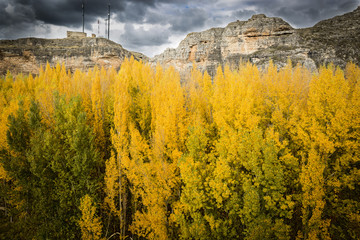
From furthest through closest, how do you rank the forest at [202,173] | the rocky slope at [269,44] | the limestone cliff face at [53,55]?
the limestone cliff face at [53,55] → the rocky slope at [269,44] → the forest at [202,173]

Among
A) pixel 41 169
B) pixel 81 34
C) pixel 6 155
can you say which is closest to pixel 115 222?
pixel 41 169

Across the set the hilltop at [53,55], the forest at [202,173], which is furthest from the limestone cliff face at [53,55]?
the forest at [202,173]

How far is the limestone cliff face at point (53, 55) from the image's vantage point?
54781 millimetres

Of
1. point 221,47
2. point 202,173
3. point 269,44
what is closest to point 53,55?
point 221,47

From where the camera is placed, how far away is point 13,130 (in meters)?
15.1

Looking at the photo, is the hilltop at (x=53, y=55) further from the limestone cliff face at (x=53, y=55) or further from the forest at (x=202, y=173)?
the forest at (x=202, y=173)

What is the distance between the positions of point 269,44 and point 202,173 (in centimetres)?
5395

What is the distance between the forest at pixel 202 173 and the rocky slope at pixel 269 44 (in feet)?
103

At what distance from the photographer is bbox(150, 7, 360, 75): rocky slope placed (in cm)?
4091

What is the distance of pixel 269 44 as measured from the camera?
2002 inches

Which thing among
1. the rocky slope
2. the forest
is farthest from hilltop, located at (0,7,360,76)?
the forest

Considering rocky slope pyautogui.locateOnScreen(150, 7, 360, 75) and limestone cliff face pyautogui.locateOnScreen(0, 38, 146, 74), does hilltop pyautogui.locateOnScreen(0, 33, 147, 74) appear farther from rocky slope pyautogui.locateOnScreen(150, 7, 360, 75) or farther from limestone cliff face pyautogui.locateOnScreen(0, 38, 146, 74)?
rocky slope pyautogui.locateOnScreen(150, 7, 360, 75)

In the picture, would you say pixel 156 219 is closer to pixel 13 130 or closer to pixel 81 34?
pixel 13 130

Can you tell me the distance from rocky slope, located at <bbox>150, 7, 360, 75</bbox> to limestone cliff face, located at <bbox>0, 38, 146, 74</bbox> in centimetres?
1594
